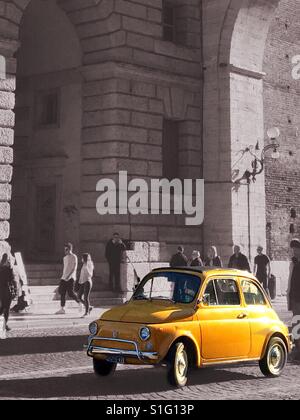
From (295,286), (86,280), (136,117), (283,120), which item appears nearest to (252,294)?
(295,286)

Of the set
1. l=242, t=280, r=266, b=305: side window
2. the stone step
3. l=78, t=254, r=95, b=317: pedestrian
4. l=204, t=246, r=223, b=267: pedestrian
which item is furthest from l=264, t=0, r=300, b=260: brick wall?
l=242, t=280, r=266, b=305: side window

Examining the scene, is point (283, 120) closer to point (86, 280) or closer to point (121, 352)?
point (86, 280)

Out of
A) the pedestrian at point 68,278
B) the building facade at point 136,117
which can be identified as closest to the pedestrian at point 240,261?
the building facade at point 136,117

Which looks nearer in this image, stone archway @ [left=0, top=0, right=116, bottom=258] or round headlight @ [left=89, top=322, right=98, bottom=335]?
round headlight @ [left=89, top=322, right=98, bottom=335]

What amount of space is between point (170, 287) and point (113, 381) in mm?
1543

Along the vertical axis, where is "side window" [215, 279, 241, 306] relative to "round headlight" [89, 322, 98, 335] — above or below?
above

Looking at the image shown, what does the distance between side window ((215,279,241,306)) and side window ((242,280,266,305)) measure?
19cm

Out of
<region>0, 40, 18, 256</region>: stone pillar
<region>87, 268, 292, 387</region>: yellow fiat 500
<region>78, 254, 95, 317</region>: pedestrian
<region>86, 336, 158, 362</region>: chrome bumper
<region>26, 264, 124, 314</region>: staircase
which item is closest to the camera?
<region>86, 336, 158, 362</region>: chrome bumper

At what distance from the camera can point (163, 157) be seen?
2455 centimetres

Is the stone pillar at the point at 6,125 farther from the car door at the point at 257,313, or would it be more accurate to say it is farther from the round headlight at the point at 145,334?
the round headlight at the point at 145,334

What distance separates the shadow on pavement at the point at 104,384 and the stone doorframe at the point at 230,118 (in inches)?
531

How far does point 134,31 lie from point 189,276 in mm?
14393

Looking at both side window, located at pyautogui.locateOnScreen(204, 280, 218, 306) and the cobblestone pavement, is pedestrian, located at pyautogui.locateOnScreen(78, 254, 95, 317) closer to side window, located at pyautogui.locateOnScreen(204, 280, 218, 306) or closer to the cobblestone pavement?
the cobblestone pavement

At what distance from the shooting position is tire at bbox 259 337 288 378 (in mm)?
10586
